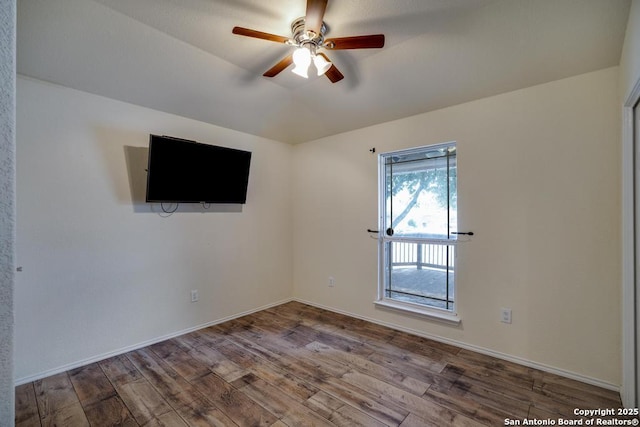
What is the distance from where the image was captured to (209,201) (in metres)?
3.13

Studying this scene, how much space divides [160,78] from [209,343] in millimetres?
2536

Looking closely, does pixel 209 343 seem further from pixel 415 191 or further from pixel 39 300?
pixel 415 191

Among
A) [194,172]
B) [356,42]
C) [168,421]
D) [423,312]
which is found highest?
[356,42]

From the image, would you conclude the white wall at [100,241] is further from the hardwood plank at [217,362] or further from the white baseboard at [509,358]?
the white baseboard at [509,358]

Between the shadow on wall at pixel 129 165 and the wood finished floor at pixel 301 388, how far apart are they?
1.39m

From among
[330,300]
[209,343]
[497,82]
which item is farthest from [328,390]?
[497,82]

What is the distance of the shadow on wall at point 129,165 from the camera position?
2578mm

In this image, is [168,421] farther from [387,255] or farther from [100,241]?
[387,255]

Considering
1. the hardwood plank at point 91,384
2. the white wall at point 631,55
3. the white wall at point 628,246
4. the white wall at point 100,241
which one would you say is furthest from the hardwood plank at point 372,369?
the white wall at point 631,55

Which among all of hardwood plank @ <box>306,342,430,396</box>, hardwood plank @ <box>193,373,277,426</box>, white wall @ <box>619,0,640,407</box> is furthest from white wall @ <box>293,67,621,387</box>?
hardwood plank @ <box>193,373,277,426</box>

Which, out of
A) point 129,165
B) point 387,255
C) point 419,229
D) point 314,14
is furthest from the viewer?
point 387,255

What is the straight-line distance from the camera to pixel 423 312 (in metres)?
2.99

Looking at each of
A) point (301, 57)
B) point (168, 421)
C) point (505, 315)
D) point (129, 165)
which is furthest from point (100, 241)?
point (505, 315)

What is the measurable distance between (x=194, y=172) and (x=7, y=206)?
231 centimetres
